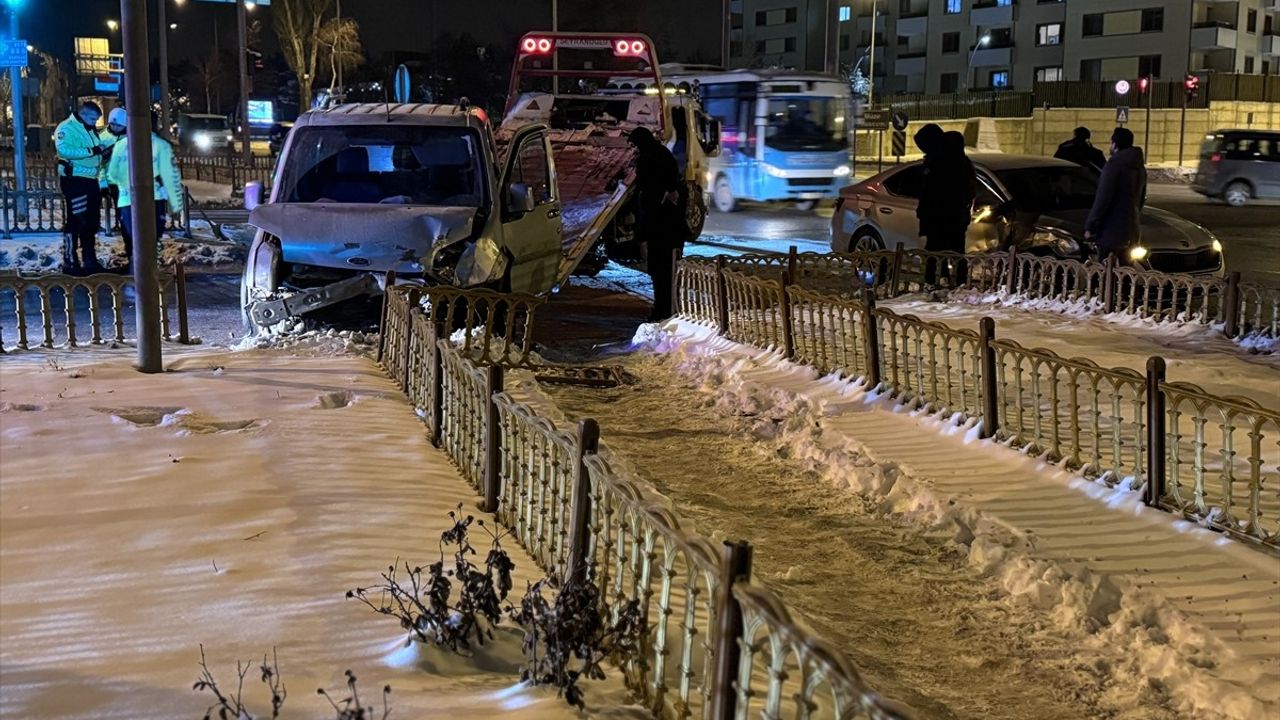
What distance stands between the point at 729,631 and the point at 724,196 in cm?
2668

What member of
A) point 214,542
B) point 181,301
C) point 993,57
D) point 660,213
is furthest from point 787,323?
point 993,57

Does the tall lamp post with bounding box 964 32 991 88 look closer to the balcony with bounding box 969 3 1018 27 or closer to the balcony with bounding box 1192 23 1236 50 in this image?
the balcony with bounding box 969 3 1018 27

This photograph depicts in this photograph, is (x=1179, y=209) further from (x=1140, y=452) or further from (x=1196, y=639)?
(x=1196, y=639)

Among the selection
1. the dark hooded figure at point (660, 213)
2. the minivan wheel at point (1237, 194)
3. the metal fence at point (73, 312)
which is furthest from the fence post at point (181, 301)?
the minivan wheel at point (1237, 194)

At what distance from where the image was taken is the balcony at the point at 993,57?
64.7 meters

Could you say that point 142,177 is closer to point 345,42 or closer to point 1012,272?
point 1012,272

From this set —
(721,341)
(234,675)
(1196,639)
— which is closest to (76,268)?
(721,341)

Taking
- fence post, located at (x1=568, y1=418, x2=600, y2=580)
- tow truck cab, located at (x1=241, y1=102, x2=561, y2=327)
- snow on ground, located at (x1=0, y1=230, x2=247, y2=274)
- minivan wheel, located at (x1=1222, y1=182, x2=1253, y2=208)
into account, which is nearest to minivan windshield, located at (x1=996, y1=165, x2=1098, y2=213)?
tow truck cab, located at (x1=241, y1=102, x2=561, y2=327)

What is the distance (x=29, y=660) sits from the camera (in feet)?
13.4

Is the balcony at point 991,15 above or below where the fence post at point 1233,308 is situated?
above

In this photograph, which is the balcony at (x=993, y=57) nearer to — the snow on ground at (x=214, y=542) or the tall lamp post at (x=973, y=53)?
the tall lamp post at (x=973, y=53)

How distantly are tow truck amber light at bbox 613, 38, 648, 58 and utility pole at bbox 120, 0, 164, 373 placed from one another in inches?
465

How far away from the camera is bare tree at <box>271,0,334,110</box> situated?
49.3 m

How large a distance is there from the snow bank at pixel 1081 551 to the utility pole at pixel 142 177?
14.0ft
